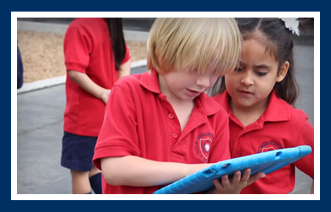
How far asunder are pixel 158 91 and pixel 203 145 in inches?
8.8

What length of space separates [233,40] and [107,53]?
124 cm

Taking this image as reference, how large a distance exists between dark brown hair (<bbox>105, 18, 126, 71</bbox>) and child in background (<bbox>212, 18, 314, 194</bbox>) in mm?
905

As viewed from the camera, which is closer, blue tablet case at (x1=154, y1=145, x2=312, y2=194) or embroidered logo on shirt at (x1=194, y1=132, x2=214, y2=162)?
blue tablet case at (x1=154, y1=145, x2=312, y2=194)

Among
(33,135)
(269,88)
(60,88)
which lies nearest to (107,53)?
(269,88)

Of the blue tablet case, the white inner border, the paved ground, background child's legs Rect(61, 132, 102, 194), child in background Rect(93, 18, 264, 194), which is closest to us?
the blue tablet case

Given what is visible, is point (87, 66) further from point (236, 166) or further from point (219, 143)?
point (236, 166)

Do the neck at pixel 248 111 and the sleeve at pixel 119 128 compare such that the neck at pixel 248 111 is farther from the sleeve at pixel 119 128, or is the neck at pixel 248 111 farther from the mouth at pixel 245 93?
the sleeve at pixel 119 128

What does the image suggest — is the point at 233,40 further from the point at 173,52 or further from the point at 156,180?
the point at 156,180

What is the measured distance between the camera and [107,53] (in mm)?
2629

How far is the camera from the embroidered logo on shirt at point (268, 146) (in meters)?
1.79

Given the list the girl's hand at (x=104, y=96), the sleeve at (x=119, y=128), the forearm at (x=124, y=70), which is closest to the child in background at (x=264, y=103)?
the sleeve at (x=119, y=128)

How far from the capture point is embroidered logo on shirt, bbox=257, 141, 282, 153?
1793 mm

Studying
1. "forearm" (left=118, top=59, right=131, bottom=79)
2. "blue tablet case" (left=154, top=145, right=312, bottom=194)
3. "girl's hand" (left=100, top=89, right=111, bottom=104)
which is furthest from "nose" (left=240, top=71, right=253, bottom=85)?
"forearm" (left=118, top=59, right=131, bottom=79)

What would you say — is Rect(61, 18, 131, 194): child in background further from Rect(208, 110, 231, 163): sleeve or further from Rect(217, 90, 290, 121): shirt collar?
Rect(208, 110, 231, 163): sleeve
